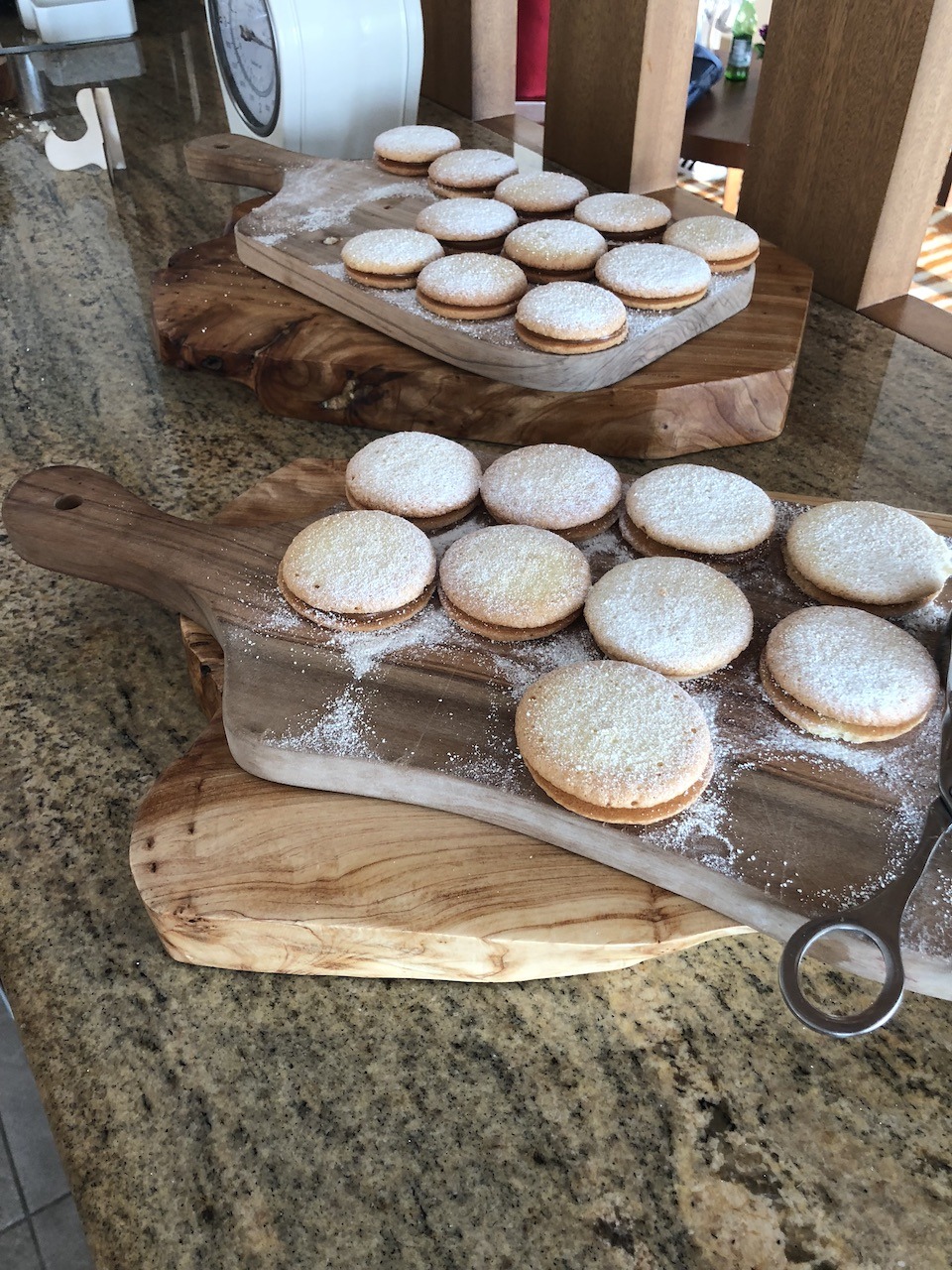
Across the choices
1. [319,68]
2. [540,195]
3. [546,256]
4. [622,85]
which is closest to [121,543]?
[546,256]

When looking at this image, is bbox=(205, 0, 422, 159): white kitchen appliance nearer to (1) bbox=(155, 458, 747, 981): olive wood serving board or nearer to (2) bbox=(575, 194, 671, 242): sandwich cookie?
(2) bbox=(575, 194, 671, 242): sandwich cookie

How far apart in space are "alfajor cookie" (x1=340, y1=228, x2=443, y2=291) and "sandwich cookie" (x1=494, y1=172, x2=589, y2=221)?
152mm

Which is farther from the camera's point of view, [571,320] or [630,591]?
[571,320]

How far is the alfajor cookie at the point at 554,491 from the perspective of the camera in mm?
771

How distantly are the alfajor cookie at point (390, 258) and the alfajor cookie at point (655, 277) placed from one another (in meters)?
0.18

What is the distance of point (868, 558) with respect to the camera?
72 centimetres

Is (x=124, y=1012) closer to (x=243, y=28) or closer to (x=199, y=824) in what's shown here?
(x=199, y=824)

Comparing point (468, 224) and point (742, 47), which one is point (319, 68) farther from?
point (742, 47)

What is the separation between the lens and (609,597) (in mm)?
687

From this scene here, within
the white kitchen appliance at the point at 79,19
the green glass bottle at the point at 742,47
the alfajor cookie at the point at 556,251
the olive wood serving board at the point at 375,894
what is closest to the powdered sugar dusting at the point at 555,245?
the alfajor cookie at the point at 556,251

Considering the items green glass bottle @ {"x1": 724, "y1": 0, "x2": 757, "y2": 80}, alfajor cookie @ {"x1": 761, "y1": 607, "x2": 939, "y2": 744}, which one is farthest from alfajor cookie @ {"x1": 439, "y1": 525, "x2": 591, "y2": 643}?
green glass bottle @ {"x1": 724, "y1": 0, "x2": 757, "y2": 80}

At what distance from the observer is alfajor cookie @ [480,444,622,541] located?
771 mm

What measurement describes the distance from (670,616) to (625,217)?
639 millimetres

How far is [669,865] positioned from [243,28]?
1.30 meters
